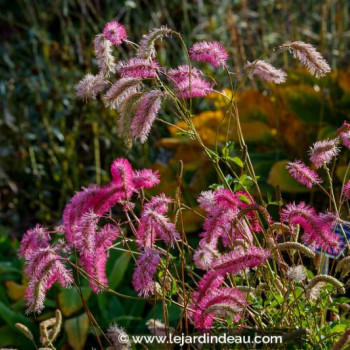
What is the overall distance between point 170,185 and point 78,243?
1.67 meters

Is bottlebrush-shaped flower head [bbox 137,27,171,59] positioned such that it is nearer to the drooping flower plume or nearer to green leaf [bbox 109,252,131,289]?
the drooping flower plume

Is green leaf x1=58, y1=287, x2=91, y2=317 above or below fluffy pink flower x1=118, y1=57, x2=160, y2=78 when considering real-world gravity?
below

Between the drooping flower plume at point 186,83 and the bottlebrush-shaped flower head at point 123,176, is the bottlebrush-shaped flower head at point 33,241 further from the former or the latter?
the drooping flower plume at point 186,83

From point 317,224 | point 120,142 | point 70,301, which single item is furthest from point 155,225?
point 120,142

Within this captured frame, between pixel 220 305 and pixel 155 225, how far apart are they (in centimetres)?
22

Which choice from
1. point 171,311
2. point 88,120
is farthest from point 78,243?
point 88,120

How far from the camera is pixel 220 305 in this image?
4.45 feet

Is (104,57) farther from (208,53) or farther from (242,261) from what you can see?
(242,261)

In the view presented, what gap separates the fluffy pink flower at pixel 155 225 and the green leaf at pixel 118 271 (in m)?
1.11

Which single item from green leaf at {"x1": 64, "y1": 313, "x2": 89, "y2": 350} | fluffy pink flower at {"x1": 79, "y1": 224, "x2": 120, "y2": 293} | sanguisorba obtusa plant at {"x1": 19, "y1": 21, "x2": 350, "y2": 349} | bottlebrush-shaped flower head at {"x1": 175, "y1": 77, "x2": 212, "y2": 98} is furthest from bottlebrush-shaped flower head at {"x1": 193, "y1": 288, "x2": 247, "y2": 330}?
green leaf at {"x1": 64, "y1": 313, "x2": 89, "y2": 350}

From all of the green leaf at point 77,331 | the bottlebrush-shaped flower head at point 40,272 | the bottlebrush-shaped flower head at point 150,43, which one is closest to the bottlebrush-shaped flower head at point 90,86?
the bottlebrush-shaped flower head at point 150,43

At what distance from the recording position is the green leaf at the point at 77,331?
238 centimetres

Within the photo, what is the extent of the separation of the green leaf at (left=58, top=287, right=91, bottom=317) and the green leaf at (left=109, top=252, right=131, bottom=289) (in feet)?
0.52

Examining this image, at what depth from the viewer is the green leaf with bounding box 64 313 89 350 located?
238 cm
